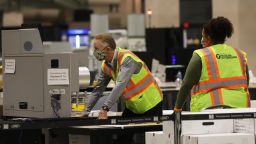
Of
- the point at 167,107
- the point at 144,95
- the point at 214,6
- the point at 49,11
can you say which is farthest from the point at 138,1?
the point at 144,95

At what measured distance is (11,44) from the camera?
6.75 meters

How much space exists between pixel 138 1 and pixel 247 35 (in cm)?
2338

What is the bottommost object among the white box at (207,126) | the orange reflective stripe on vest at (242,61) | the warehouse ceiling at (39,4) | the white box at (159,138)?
the white box at (159,138)

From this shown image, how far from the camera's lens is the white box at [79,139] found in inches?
286

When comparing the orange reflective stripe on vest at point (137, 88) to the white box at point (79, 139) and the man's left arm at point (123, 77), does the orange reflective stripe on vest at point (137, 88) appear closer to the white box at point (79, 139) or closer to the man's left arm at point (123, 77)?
the man's left arm at point (123, 77)

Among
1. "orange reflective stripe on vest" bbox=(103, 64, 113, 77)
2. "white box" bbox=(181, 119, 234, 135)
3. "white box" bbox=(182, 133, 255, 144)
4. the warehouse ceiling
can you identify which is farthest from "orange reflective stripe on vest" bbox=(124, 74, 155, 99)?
the warehouse ceiling

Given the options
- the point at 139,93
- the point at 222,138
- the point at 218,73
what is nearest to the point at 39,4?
the point at 139,93

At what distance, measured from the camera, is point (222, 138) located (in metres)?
6.11

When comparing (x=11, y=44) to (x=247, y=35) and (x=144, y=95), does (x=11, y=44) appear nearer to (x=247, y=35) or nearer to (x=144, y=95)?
(x=144, y=95)

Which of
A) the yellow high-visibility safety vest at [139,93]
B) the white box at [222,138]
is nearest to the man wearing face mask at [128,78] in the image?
the yellow high-visibility safety vest at [139,93]

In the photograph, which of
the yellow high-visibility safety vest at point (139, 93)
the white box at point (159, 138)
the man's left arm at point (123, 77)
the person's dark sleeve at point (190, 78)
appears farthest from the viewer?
the yellow high-visibility safety vest at point (139, 93)

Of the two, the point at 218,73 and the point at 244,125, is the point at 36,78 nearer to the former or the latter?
the point at 218,73

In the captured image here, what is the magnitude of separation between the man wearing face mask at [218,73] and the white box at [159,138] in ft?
1.38

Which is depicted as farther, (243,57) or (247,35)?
(247,35)
